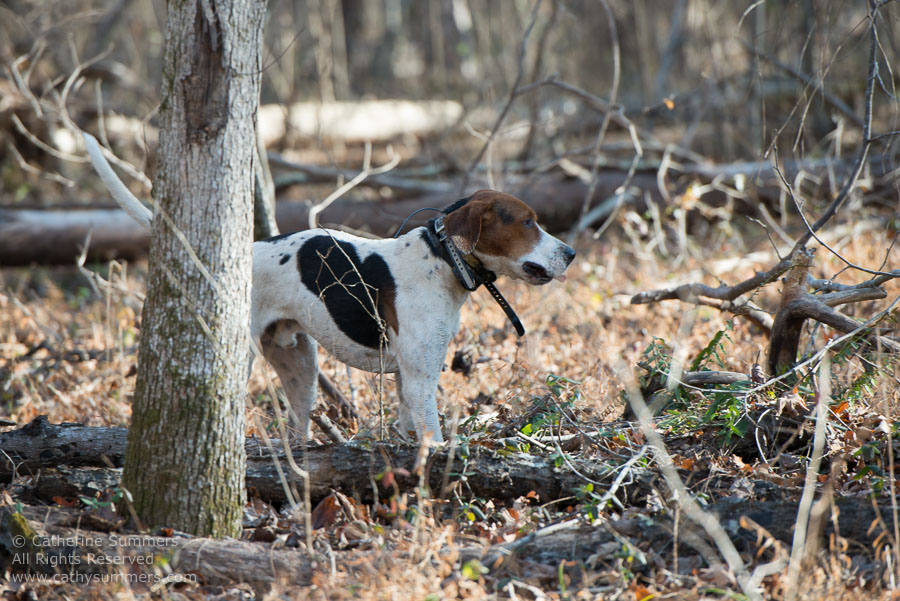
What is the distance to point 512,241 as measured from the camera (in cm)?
433

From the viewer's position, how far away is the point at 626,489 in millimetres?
3650

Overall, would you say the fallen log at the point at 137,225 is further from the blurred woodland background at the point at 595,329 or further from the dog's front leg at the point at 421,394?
the dog's front leg at the point at 421,394

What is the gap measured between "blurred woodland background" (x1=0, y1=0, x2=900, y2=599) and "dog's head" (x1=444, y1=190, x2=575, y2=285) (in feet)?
2.13

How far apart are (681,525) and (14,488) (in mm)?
3077

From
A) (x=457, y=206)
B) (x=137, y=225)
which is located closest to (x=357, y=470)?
(x=457, y=206)

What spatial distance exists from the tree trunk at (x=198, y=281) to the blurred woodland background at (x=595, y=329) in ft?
1.36

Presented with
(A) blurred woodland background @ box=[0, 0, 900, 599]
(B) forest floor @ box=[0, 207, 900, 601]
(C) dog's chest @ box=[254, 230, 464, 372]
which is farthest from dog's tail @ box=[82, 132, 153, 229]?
(A) blurred woodland background @ box=[0, 0, 900, 599]

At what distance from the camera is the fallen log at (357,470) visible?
3.68 metres

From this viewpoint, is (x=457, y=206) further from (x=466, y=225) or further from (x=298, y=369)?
(x=298, y=369)

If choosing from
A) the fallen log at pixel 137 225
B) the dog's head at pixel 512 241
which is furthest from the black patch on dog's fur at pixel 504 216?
the fallen log at pixel 137 225

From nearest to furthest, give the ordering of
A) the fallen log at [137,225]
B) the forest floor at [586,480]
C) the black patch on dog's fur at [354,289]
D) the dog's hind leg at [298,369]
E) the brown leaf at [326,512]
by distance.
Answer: the forest floor at [586,480] → the brown leaf at [326,512] → the black patch on dog's fur at [354,289] → the dog's hind leg at [298,369] → the fallen log at [137,225]

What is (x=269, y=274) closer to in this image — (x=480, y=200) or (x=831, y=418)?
(x=480, y=200)

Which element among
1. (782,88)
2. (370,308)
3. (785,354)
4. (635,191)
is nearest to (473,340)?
(370,308)

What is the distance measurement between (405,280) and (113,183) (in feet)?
5.21
